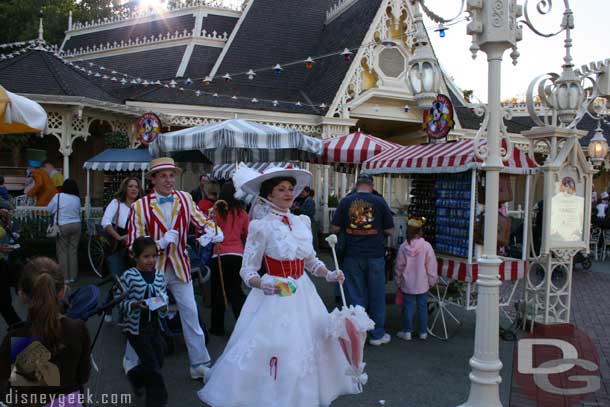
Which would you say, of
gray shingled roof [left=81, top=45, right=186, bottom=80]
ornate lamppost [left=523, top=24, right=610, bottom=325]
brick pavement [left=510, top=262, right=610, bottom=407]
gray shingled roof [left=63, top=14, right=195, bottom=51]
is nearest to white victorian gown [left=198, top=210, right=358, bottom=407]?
brick pavement [left=510, top=262, right=610, bottom=407]

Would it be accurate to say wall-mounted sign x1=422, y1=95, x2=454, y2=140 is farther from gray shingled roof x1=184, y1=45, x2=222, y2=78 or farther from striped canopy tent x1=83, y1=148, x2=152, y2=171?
gray shingled roof x1=184, y1=45, x2=222, y2=78

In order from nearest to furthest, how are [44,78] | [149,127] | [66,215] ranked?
[66,215], [44,78], [149,127]

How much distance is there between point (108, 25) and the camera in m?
21.5

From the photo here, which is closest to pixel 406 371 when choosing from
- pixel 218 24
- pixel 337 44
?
pixel 337 44

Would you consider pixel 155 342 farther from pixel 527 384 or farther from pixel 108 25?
pixel 108 25

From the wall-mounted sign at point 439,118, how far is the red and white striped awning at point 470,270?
6.91ft

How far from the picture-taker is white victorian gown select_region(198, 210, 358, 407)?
3631 mm

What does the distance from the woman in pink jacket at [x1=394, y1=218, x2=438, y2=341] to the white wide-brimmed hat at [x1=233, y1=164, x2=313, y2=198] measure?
260cm

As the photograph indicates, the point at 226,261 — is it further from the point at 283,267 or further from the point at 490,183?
the point at 490,183

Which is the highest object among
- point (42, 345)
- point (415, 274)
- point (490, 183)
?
point (490, 183)

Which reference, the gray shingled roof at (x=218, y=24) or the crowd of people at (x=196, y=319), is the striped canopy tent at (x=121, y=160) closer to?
the crowd of people at (x=196, y=319)

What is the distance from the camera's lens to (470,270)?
648cm

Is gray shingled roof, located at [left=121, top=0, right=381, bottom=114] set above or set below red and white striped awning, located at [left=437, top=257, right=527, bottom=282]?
above

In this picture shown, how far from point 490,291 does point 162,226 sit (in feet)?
9.28
